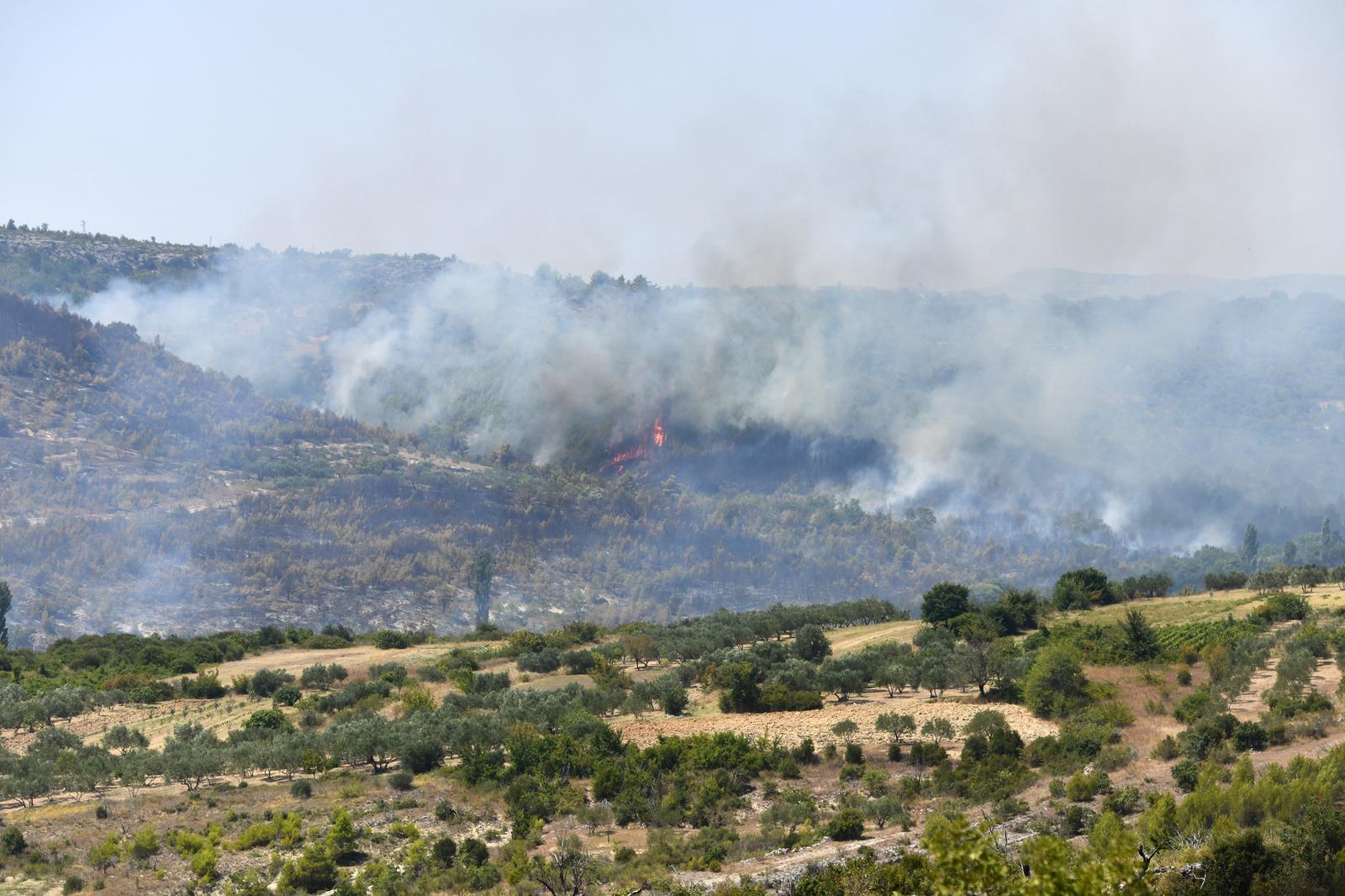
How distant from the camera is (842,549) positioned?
171750 mm

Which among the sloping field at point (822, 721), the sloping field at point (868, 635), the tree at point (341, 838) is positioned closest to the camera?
the tree at point (341, 838)

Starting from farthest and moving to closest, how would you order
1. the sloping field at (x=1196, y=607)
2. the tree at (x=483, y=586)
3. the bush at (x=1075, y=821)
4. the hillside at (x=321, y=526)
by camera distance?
the tree at (x=483, y=586), the hillside at (x=321, y=526), the sloping field at (x=1196, y=607), the bush at (x=1075, y=821)

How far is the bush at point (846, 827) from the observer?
39062mm

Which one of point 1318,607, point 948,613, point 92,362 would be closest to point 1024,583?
point 948,613

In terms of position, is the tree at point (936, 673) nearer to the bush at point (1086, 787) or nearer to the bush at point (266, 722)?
the bush at point (1086, 787)

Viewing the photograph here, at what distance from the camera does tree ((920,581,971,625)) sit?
8494 cm

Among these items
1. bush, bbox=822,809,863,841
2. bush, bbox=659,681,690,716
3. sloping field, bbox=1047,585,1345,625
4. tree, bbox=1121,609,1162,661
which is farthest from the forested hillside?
bush, bbox=822,809,863,841

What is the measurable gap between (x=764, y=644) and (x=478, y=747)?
2694cm

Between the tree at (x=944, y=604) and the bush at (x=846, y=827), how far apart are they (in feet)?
149

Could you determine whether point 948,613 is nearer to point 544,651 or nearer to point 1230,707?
point 544,651

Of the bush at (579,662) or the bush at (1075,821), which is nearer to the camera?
the bush at (1075,821)

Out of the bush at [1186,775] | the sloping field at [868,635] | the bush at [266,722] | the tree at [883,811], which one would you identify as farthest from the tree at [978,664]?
the bush at [266,722]

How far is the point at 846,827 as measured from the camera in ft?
128

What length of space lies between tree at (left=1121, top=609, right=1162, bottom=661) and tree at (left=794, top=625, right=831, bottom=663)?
16918mm
